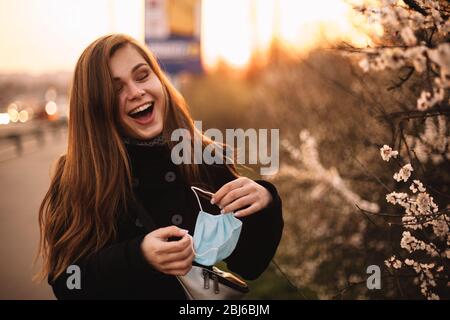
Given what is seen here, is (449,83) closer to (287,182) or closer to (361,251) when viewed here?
(361,251)

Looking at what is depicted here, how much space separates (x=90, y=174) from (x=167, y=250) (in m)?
0.47

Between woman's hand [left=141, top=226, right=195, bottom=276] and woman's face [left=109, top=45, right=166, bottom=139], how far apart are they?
45cm

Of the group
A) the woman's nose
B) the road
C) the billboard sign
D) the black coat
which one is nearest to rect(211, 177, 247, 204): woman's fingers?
the black coat

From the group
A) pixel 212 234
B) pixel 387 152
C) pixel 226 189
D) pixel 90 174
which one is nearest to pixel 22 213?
pixel 90 174

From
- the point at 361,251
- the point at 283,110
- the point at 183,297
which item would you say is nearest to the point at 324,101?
the point at 283,110

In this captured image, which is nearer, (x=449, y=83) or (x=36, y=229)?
(x=449, y=83)

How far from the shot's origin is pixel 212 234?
6.86 feet

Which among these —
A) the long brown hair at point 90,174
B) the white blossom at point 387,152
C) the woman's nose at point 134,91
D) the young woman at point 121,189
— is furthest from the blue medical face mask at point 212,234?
the white blossom at point 387,152

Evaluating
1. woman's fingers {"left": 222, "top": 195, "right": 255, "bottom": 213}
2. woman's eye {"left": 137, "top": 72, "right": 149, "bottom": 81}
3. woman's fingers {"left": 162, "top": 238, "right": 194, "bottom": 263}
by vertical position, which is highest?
woman's eye {"left": 137, "top": 72, "right": 149, "bottom": 81}

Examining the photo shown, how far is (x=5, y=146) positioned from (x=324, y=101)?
3.09 meters

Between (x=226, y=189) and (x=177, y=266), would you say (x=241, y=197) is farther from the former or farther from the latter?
(x=177, y=266)

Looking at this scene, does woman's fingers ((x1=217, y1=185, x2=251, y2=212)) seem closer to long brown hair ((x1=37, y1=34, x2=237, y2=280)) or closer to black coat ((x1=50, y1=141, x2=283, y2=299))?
black coat ((x1=50, y1=141, x2=283, y2=299))

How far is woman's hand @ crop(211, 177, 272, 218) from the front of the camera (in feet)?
6.62
